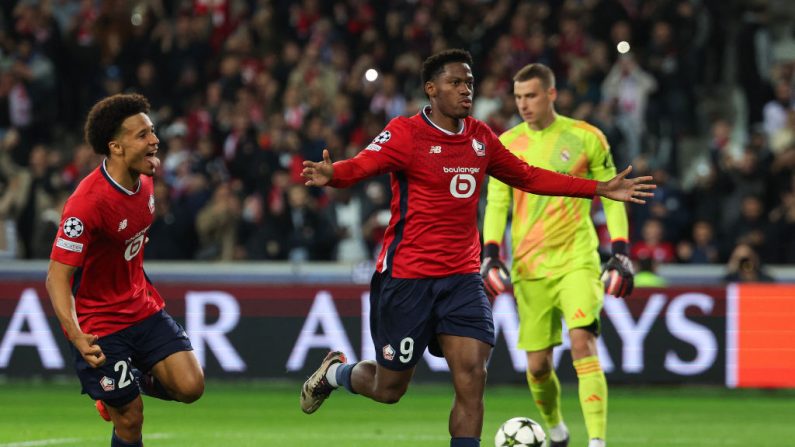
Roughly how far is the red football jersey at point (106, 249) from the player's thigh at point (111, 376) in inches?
3.7

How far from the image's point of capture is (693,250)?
16703mm

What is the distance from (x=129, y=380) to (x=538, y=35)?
12183 mm

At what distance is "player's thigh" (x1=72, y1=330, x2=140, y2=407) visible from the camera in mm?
7844

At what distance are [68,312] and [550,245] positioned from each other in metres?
3.56

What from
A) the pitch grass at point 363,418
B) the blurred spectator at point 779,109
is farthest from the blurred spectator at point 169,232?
the blurred spectator at point 779,109

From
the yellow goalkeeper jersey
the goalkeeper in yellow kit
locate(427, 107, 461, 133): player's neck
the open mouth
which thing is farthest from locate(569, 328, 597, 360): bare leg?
the open mouth

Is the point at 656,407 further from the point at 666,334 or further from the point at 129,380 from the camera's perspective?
the point at 129,380

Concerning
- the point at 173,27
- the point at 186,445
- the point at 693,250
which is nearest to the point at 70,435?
the point at 186,445

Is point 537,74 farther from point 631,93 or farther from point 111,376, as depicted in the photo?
point 631,93

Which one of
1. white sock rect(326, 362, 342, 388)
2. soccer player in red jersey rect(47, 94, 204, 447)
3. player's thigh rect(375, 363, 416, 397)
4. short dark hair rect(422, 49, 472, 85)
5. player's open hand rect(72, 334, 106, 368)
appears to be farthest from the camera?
white sock rect(326, 362, 342, 388)

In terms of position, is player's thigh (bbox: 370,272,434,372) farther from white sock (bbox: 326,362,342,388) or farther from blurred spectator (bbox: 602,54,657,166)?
blurred spectator (bbox: 602,54,657,166)

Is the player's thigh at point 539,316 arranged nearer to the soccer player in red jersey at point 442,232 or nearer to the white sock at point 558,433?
the white sock at point 558,433

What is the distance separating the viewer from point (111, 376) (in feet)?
25.8

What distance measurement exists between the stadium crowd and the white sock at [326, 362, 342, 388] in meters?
7.67
